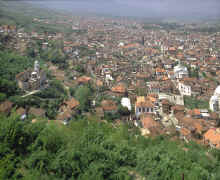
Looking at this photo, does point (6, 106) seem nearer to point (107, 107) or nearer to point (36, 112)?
point (36, 112)

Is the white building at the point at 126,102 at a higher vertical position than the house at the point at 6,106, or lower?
lower

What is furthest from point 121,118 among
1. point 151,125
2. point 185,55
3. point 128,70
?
point 185,55

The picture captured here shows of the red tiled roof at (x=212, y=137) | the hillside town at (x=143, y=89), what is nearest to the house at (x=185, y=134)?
the hillside town at (x=143, y=89)

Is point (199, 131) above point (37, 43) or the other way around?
the other way around

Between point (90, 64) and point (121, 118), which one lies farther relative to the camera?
point (90, 64)

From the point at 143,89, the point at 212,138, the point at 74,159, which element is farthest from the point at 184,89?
the point at 74,159

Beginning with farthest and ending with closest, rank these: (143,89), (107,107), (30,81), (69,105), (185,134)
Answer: (143,89) → (30,81) → (107,107) → (69,105) → (185,134)

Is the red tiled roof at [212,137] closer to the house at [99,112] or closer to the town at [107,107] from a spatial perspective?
the town at [107,107]

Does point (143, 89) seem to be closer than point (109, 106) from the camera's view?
No

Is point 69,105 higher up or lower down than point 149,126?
higher up

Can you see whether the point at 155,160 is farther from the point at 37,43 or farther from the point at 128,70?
the point at 37,43

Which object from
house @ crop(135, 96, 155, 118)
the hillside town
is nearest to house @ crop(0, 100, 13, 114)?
the hillside town
